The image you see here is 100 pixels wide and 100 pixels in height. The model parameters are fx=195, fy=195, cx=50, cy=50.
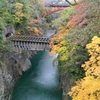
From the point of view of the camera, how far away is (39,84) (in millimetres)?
23828

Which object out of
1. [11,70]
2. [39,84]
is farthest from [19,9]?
[39,84]

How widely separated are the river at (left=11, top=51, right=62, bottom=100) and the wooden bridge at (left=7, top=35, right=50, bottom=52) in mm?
2606

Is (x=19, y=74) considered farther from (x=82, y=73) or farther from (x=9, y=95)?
(x=82, y=73)

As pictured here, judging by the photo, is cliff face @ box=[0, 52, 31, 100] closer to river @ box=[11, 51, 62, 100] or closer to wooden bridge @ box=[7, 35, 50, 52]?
river @ box=[11, 51, 62, 100]

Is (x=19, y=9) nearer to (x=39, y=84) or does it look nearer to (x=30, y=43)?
(x=30, y=43)

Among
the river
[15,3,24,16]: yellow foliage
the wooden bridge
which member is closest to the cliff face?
the river

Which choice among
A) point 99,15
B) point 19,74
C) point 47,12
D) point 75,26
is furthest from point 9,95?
point 47,12

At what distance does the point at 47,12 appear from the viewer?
1531 inches

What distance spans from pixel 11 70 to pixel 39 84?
3.83m

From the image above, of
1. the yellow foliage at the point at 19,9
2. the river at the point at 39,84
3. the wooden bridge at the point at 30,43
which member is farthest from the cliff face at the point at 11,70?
the yellow foliage at the point at 19,9

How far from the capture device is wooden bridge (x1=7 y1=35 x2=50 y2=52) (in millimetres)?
22095

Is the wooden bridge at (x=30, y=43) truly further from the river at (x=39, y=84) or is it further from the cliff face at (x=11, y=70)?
the river at (x=39, y=84)

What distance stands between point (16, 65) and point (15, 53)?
5.30ft

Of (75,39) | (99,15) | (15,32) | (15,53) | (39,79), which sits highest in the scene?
(99,15)
